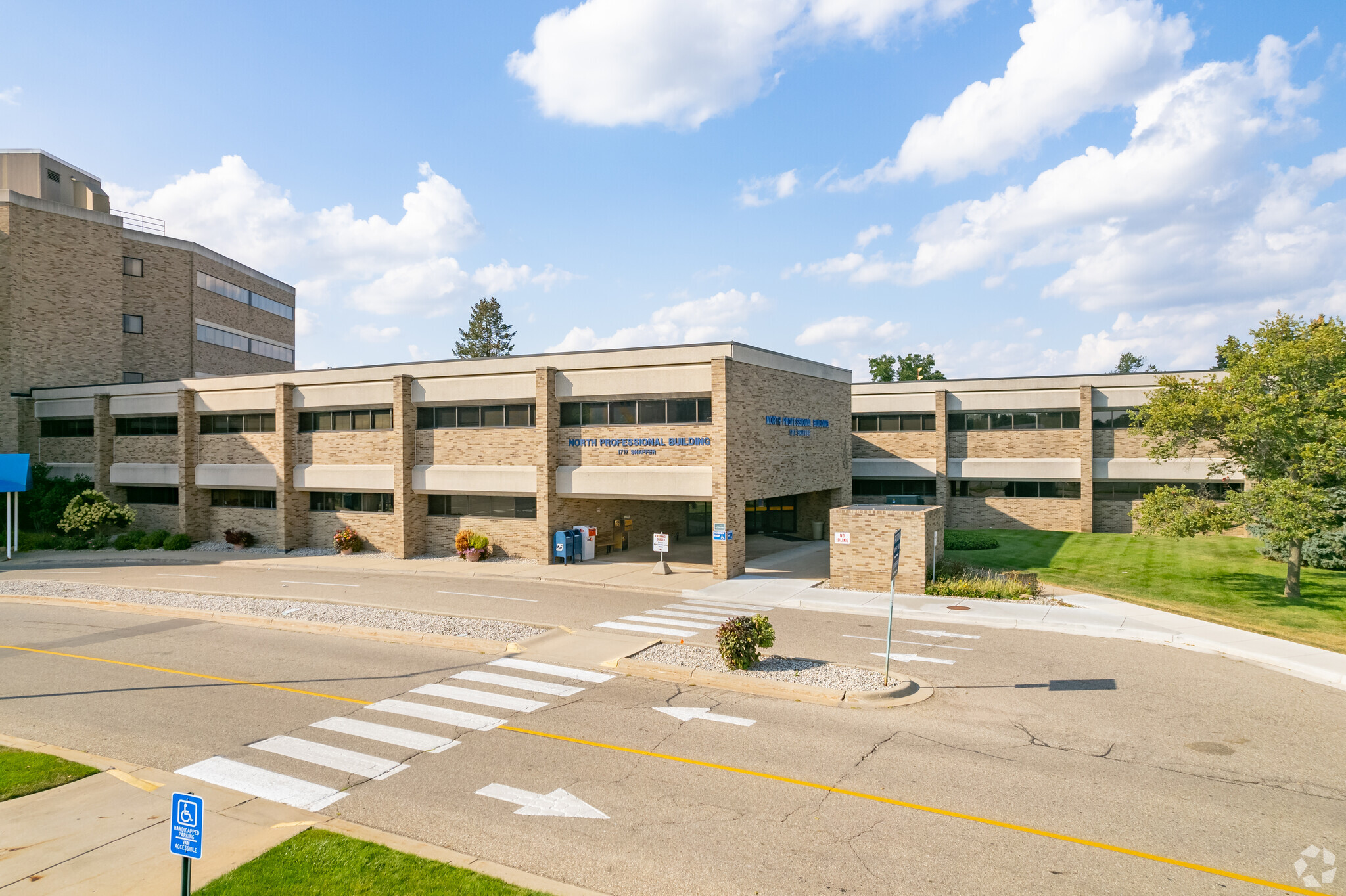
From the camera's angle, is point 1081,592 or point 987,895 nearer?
point 987,895

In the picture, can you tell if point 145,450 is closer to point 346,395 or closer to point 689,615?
point 346,395

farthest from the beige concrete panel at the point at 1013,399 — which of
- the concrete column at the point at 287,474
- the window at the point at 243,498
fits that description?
the window at the point at 243,498

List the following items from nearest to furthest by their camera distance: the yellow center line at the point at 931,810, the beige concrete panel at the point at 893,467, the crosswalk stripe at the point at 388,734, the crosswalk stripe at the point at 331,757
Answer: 1. the yellow center line at the point at 931,810
2. the crosswalk stripe at the point at 331,757
3. the crosswalk stripe at the point at 388,734
4. the beige concrete panel at the point at 893,467

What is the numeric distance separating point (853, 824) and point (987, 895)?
5.88ft

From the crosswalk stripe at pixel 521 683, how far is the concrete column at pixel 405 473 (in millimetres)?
19300

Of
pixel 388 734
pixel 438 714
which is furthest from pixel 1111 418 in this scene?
pixel 388 734

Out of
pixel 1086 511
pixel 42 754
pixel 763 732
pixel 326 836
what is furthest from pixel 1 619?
pixel 1086 511

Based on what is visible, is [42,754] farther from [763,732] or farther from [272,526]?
[272,526]

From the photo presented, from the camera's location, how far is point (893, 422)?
1778 inches

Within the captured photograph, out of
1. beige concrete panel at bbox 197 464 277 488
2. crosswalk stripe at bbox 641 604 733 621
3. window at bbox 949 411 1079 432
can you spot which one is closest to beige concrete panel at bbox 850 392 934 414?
window at bbox 949 411 1079 432

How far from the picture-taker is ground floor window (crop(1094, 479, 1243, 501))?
38.5 metres

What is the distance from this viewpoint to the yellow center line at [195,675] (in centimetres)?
1424

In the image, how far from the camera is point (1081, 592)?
80.9ft

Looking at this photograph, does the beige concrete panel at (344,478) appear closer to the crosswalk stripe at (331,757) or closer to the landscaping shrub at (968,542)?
the crosswalk stripe at (331,757)
